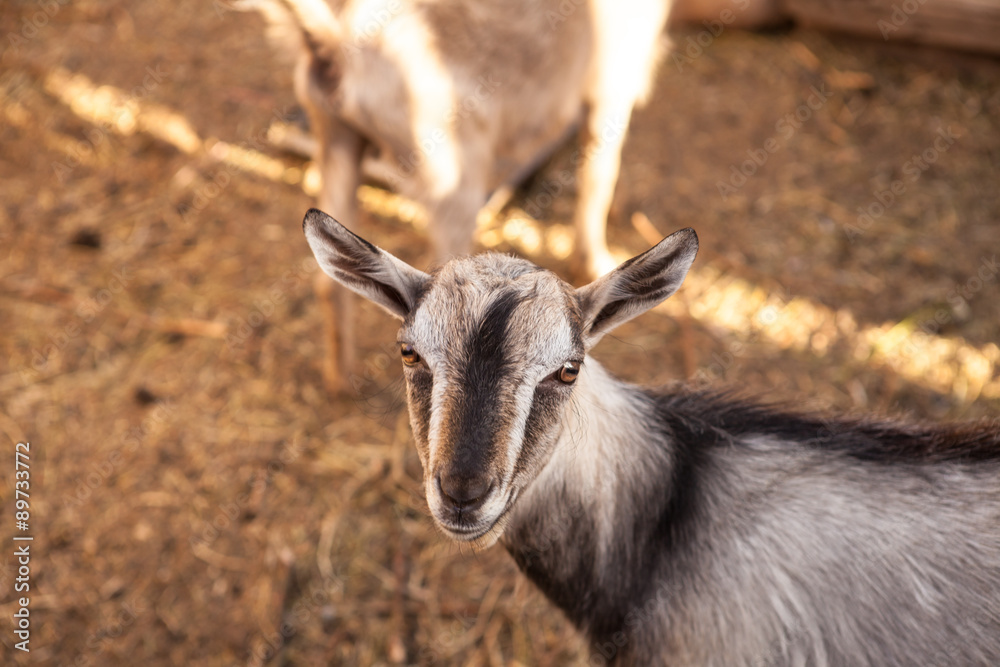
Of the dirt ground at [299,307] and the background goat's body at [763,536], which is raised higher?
the background goat's body at [763,536]

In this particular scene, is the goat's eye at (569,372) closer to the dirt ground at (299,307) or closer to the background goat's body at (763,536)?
the background goat's body at (763,536)

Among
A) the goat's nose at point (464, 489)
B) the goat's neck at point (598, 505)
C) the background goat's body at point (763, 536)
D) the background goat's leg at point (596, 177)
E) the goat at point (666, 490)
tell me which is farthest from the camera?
the background goat's leg at point (596, 177)

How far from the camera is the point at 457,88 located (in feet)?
10.4

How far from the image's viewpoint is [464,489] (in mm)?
1754

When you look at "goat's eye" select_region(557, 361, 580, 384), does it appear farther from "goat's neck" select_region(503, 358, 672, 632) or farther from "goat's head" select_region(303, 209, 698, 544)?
"goat's neck" select_region(503, 358, 672, 632)

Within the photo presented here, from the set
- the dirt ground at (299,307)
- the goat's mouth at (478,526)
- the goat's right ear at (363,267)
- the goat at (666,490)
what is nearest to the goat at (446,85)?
the dirt ground at (299,307)

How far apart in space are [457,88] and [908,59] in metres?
4.47

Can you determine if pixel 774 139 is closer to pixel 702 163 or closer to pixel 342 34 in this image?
pixel 702 163

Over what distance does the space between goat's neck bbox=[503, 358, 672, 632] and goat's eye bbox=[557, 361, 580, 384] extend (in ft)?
0.67

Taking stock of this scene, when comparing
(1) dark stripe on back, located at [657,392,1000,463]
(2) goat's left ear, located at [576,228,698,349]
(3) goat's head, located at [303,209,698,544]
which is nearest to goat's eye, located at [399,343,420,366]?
(3) goat's head, located at [303,209,698,544]

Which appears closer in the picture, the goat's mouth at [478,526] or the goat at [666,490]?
the goat's mouth at [478,526]

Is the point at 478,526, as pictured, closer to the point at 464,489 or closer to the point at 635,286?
the point at 464,489

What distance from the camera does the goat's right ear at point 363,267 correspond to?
2061 mm

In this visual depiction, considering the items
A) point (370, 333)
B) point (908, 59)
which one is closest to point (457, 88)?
point (370, 333)
